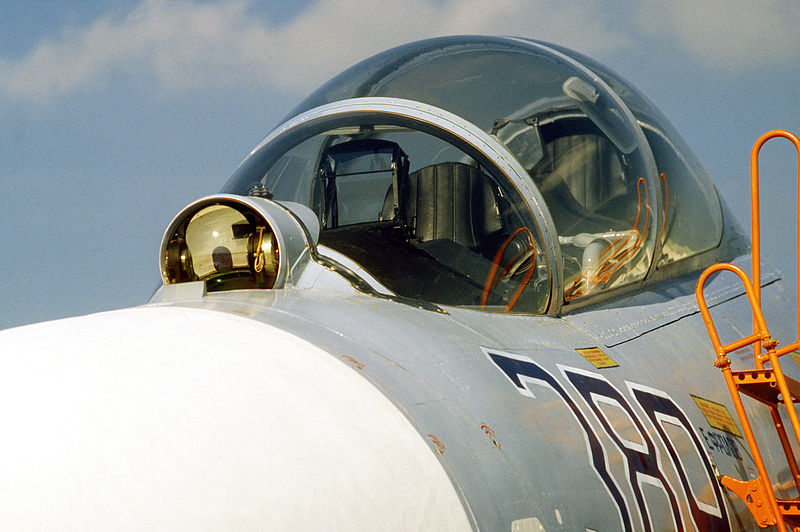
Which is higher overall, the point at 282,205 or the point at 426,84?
the point at 426,84

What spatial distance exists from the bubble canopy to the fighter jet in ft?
0.04

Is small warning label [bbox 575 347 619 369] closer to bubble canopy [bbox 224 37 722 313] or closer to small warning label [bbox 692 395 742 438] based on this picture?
bubble canopy [bbox 224 37 722 313]

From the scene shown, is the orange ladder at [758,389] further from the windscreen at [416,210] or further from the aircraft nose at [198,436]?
the aircraft nose at [198,436]

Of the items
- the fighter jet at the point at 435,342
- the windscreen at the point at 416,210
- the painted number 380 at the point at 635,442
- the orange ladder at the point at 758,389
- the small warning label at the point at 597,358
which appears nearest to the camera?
the fighter jet at the point at 435,342

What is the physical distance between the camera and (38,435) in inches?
65.6

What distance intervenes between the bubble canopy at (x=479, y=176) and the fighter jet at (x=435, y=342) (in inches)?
0.4

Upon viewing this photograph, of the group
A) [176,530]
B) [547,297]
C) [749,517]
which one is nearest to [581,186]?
[547,297]

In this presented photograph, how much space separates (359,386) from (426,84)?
1897 millimetres

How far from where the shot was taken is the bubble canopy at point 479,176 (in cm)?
336

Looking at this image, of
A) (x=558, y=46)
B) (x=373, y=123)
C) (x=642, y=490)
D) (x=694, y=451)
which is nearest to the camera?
(x=642, y=490)

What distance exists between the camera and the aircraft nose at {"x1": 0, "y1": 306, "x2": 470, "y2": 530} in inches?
63.0

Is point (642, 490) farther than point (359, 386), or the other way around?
point (642, 490)

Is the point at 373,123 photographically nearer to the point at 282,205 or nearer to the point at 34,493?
the point at 282,205

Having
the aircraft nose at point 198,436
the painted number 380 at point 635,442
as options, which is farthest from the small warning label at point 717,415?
the aircraft nose at point 198,436
